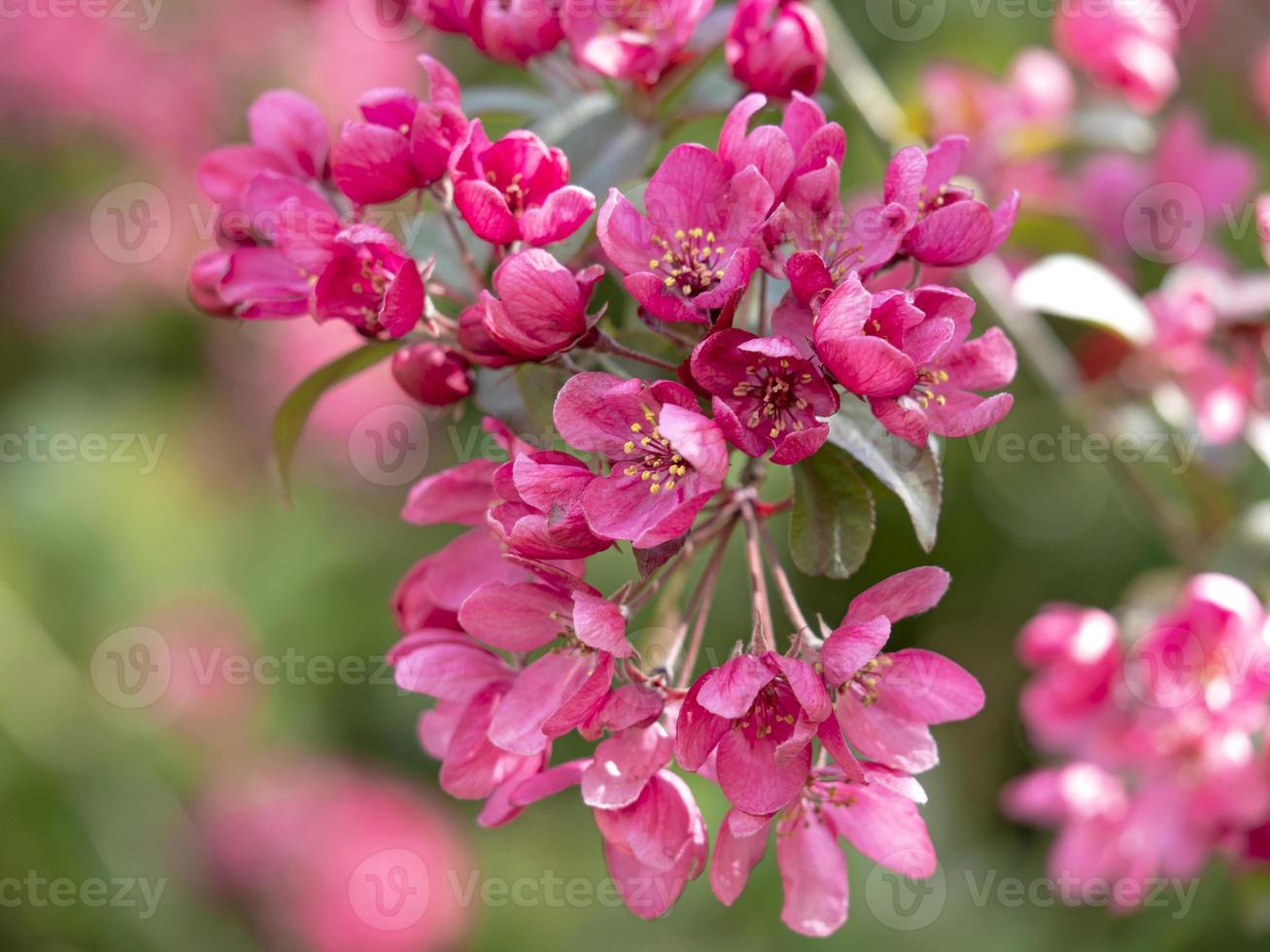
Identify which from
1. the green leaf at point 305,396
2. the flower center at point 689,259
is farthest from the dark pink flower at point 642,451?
the green leaf at point 305,396

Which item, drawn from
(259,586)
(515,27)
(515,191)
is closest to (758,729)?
(515,191)

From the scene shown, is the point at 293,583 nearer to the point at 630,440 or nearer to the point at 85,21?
the point at 85,21

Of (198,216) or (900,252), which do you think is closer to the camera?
(900,252)

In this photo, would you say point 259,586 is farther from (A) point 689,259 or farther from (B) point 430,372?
(A) point 689,259

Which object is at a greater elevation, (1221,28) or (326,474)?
(326,474)

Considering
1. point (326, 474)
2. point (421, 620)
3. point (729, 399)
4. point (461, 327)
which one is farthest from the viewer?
point (326, 474)

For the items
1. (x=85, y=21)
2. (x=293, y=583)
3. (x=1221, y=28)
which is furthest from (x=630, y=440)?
(x=85, y=21)
